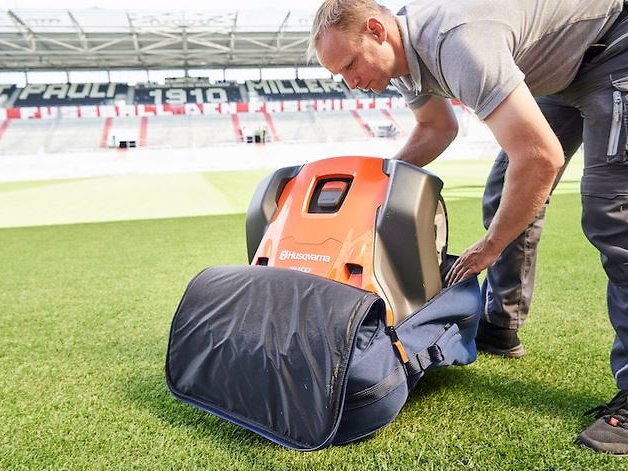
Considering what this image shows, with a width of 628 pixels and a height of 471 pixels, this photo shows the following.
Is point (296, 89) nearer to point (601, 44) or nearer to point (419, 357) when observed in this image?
point (601, 44)

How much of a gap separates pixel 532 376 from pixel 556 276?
136 centimetres

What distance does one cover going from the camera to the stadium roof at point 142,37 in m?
23.0

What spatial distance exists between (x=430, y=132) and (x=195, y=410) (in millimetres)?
1148

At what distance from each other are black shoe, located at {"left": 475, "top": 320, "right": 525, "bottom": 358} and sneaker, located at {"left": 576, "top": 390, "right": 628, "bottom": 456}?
474 mm

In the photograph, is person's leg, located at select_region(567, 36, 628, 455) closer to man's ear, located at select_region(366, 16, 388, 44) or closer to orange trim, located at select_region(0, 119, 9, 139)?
man's ear, located at select_region(366, 16, 388, 44)

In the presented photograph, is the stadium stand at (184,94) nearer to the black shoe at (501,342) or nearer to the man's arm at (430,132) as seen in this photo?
the man's arm at (430,132)

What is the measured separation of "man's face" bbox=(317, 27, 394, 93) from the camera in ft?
4.42

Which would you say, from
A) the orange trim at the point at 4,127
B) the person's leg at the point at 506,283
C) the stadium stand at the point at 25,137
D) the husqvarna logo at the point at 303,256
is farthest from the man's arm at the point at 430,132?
the orange trim at the point at 4,127

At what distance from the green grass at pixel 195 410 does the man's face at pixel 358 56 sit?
88cm

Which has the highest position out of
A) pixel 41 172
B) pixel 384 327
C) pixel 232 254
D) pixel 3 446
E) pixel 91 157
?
pixel 384 327

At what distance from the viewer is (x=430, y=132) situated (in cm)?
184

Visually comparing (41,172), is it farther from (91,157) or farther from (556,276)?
(556,276)

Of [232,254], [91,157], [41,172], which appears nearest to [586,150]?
[232,254]

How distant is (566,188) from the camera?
25.9ft
